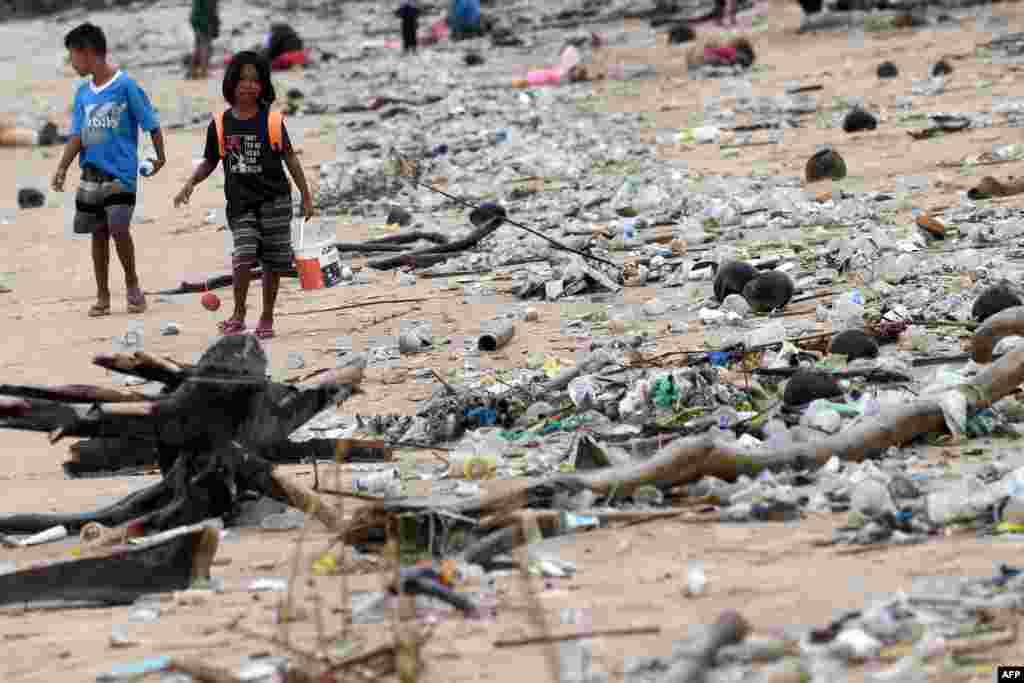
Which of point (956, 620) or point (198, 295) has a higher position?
point (956, 620)

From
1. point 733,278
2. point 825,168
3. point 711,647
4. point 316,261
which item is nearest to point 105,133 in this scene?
point 316,261

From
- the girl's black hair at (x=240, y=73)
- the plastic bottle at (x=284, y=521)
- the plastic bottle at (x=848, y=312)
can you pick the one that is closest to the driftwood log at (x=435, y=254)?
the girl's black hair at (x=240, y=73)

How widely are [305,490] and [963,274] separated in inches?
145

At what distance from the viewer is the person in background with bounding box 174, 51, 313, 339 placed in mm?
7617

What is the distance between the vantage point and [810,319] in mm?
6910

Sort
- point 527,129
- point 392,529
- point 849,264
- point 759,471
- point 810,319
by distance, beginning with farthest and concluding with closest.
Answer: point 527,129 < point 849,264 < point 810,319 < point 759,471 < point 392,529

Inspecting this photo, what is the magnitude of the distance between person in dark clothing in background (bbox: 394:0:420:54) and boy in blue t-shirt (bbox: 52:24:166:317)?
58.0 feet

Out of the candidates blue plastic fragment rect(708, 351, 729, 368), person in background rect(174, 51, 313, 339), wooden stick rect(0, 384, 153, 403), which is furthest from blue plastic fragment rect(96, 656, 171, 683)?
person in background rect(174, 51, 313, 339)

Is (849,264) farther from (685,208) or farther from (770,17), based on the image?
(770,17)

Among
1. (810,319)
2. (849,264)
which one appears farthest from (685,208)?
(810,319)

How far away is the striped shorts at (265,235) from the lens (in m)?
7.87

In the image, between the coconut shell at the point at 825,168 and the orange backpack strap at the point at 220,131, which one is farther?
the coconut shell at the point at 825,168

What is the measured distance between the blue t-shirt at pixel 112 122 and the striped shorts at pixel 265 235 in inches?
40.8

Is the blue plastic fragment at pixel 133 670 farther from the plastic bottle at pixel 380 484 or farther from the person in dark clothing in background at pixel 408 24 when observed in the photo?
the person in dark clothing in background at pixel 408 24
